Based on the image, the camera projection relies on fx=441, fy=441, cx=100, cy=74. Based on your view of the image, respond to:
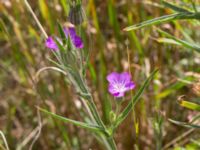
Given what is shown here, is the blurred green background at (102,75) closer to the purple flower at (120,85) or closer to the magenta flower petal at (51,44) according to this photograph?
the purple flower at (120,85)

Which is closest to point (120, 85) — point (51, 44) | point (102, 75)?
point (51, 44)

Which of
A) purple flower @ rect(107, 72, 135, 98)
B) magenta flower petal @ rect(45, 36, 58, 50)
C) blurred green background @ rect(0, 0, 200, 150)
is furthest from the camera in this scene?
blurred green background @ rect(0, 0, 200, 150)

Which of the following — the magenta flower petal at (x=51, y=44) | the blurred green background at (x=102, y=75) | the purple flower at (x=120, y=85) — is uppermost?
the magenta flower petal at (x=51, y=44)

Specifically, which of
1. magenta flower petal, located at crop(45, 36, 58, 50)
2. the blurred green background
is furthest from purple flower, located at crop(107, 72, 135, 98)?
the blurred green background

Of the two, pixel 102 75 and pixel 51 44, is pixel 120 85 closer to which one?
pixel 51 44

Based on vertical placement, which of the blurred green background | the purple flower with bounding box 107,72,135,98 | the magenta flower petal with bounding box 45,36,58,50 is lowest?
the blurred green background

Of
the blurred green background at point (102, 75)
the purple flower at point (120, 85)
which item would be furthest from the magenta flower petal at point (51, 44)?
the blurred green background at point (102, 75)

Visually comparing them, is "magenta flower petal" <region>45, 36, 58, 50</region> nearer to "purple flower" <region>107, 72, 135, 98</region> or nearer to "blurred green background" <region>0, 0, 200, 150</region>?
"purple flower" <region>107, 72, 135, 98</region>

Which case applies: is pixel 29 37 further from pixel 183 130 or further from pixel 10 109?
pixel 183 130

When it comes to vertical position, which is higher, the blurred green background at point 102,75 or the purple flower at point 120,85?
the purple flower at point 120,85
